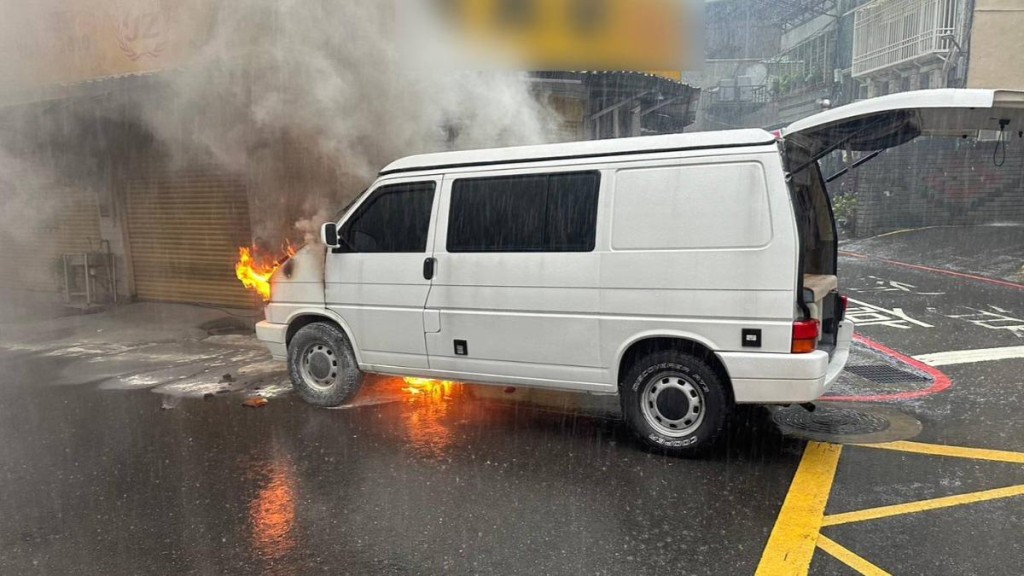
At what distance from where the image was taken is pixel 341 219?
5402 millimetres

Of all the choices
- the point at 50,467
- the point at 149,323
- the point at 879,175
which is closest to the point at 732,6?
the point at 879,175

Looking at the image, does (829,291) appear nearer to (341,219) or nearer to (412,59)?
(341,219)

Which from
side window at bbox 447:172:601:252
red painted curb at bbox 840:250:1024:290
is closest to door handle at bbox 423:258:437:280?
side window at bbox 447:172:601:252

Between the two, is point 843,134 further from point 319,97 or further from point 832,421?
point 319,97

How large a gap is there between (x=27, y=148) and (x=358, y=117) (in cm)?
690

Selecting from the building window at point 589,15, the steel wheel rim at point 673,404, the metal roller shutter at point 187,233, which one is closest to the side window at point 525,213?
the steel wheel rim at point 673,404

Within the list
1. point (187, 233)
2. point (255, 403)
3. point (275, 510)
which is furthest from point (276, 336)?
point (187, 233)

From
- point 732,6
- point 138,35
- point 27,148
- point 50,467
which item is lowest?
point 50,467

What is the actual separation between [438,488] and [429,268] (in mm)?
1648

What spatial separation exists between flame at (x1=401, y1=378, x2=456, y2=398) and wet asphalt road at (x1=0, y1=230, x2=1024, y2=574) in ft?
0.41

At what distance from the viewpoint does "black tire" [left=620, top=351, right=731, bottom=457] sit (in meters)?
4.12

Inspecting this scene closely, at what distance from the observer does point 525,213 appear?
459 cm

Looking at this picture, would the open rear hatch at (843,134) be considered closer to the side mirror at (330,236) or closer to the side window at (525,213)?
the side window at (525,213)

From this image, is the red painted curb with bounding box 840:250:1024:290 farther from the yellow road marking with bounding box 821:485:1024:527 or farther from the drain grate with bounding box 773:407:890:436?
the yellow road marking with bounding box 821:485:1024:527
